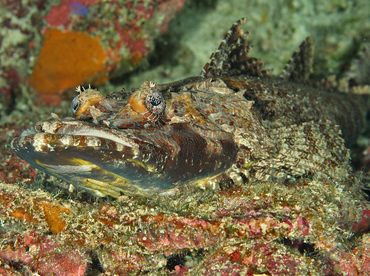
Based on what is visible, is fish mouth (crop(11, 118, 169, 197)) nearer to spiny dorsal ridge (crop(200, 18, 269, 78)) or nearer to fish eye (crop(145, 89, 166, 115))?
fish eye (crop(145, 89, 166, 115))

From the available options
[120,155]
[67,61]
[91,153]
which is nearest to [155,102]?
[120,155]

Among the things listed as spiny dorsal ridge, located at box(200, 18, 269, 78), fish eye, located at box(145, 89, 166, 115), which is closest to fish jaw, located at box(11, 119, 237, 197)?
fish eye, located at box(145, 89, 166, 115)

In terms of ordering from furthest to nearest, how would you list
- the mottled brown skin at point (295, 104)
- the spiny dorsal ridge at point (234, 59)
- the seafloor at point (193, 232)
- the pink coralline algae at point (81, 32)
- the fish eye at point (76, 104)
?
the pink coralline algae at point (81, 32) < the spiny dorsal ridge at point (234, 59) < the mottled brown skin at point (295, 104) < the fish eye at point (76, 104) < the seafloor at point (193, 232)

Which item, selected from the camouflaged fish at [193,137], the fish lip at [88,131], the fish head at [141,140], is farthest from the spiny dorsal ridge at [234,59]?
the fish lip at [88,131]

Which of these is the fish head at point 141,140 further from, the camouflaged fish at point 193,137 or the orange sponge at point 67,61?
the orange sponge at point 67,61

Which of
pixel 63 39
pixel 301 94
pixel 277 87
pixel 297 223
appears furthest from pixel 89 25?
pixel 297 223

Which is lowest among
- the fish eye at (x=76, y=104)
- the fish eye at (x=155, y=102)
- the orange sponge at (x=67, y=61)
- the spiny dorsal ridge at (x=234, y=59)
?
the fish eye at (x=155, y=102)

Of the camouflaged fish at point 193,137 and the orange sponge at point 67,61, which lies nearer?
the camouflaged fish at point 193,137
